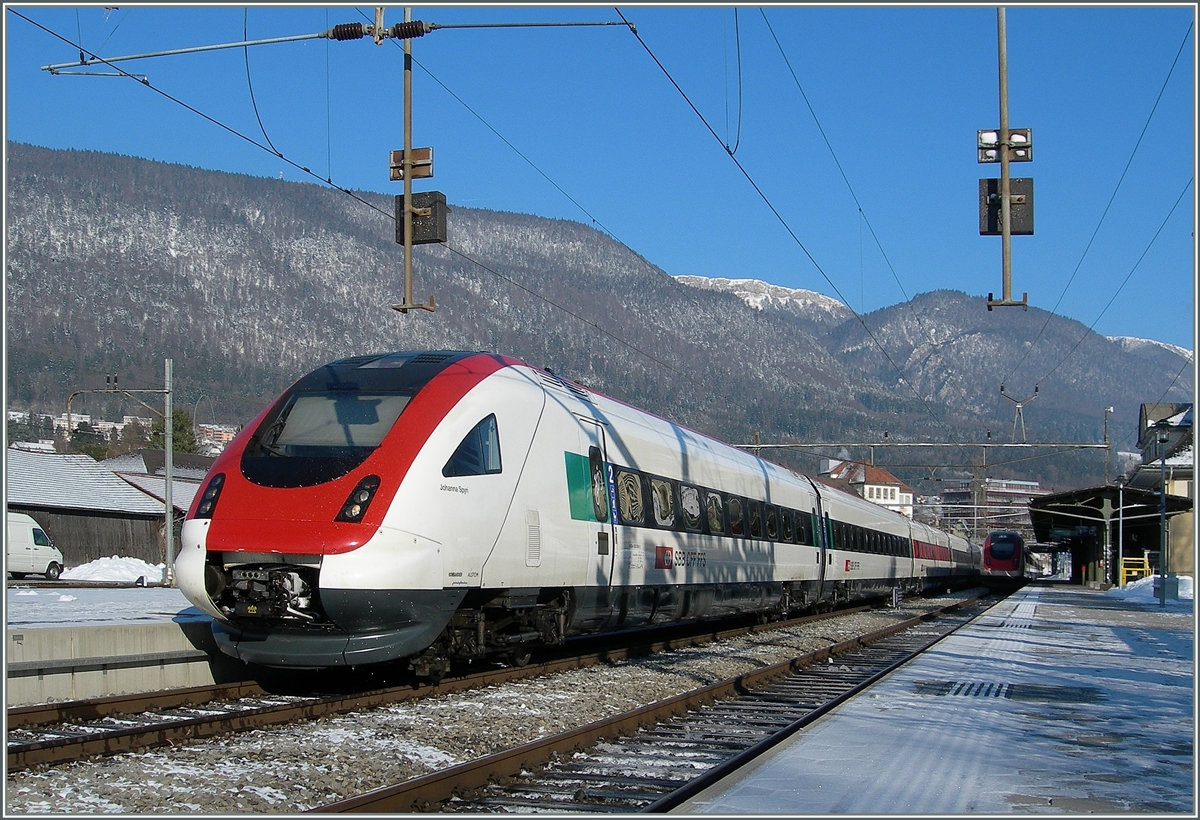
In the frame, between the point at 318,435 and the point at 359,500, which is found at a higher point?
the point at 318,435

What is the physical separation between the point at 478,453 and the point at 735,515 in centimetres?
881

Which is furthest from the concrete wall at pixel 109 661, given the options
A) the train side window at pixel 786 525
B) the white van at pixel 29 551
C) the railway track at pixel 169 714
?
the white van at pixel 29 551

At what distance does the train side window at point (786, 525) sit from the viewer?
73.7 ft

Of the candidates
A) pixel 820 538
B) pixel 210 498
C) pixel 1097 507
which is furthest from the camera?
pixel 1097 507

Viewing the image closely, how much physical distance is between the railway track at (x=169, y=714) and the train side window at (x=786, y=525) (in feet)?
36.4

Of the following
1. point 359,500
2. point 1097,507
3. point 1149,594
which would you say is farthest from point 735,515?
point 1097,507

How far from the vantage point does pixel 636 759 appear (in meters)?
8.37

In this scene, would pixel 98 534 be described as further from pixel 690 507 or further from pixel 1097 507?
pixel 1097 507

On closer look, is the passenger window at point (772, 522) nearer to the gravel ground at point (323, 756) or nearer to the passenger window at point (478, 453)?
the gravel ground at point (323, 756)

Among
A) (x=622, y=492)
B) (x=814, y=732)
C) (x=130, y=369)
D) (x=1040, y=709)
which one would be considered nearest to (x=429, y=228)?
(x=622, y=492)

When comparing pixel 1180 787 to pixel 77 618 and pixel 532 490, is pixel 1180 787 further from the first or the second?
pixel 77 618

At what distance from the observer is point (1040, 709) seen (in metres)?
11.6

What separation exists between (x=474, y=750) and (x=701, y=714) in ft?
9.70

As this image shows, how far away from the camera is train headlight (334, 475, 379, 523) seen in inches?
386
